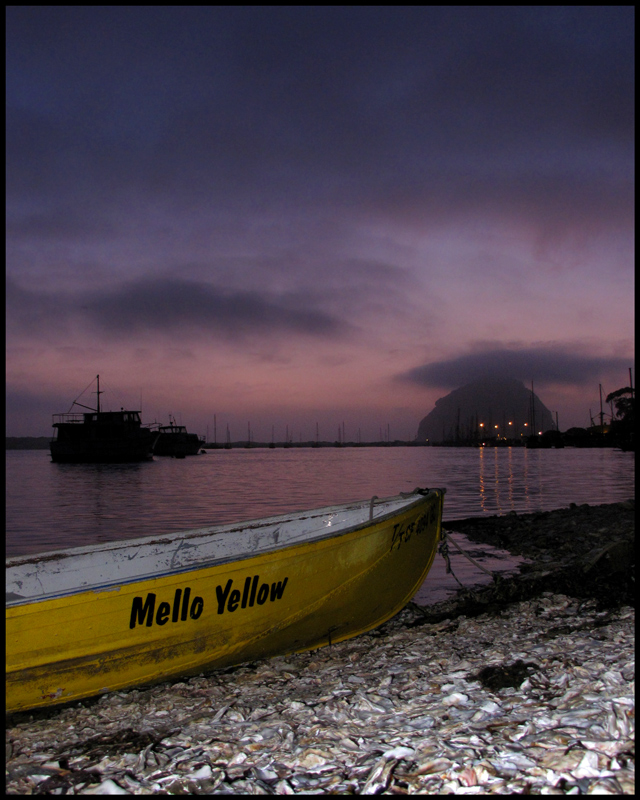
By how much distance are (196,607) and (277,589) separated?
945mm

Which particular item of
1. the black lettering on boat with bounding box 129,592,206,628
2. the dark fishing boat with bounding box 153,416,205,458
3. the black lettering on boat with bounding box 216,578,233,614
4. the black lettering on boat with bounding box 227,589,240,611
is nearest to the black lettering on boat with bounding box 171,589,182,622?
the black lettering on boat with bounding box 129,592,206,628

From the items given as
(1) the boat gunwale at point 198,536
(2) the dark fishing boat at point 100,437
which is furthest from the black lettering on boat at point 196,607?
(2) the dark fishing boat at point 100,437

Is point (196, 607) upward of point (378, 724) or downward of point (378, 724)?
upward

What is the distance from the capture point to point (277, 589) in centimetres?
634

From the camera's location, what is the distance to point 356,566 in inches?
277

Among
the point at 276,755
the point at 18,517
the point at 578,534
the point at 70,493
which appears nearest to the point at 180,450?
the point at 70,493

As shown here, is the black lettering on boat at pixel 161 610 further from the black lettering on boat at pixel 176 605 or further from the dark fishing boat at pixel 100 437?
the dark fishing boat at pixel 100 437

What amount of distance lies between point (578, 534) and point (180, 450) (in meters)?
109

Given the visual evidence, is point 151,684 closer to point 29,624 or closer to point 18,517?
point 29,624

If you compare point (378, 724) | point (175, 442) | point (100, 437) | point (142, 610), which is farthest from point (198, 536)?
point (175, 442)

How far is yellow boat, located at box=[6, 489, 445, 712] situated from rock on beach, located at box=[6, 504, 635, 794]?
314mm

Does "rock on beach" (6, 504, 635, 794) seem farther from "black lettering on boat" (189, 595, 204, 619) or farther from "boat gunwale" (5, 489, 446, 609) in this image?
"boat gunwale" (5, 489, 446, 609)

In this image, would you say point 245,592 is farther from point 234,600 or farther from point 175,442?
point 175,442

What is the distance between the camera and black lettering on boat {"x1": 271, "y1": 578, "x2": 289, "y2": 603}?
6.32m
